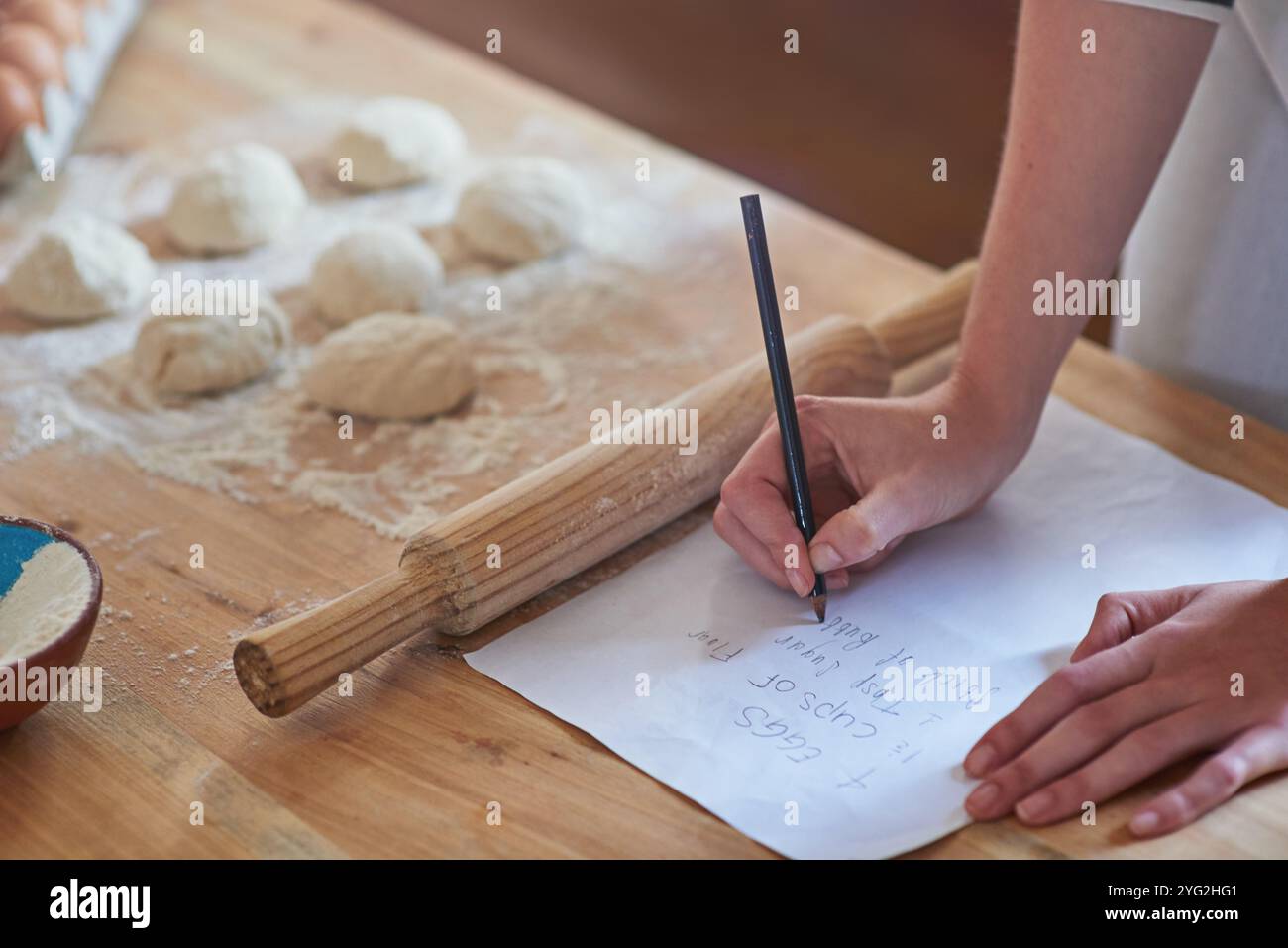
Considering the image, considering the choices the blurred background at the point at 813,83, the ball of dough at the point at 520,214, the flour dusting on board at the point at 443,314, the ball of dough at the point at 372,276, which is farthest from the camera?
the blurred background at the point at 813,83

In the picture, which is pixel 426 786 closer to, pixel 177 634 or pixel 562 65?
pixel 177 634

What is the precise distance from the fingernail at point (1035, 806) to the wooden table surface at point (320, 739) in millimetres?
11

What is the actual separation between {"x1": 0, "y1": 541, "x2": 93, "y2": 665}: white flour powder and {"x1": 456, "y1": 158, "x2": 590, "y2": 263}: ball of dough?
73 centimetres

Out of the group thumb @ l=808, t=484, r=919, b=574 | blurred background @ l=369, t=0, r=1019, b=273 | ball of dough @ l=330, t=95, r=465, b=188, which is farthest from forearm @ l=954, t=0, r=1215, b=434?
blurred background @ l=369, t=0, r=1019, b=273

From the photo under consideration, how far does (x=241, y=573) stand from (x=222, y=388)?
0.32 meters

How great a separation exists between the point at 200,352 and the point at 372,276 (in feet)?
0.68

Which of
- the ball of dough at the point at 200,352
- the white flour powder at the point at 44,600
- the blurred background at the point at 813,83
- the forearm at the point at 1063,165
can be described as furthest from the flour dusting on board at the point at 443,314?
the blurred background at the point at 813,83

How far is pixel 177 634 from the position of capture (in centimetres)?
97

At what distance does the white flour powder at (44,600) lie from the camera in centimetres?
84

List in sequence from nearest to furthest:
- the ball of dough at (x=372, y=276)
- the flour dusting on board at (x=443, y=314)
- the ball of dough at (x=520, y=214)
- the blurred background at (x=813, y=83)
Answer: the flour dusting on board at (x=443, y=314), the ball of dough at (x=372, y=276), the ball of dough at (x=520, y=214), the blurred background at (x=813, y=83)

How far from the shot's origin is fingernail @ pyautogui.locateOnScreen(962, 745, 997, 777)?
816 millimetres

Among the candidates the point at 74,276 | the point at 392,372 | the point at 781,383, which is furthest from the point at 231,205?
the point at 781,383

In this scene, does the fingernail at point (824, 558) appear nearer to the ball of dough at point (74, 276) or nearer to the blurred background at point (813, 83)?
the ball of dough at point (74, 276)

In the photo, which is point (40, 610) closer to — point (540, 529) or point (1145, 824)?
point (540, 529)
